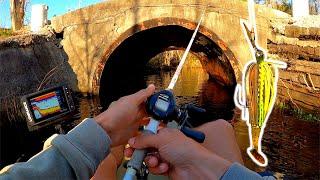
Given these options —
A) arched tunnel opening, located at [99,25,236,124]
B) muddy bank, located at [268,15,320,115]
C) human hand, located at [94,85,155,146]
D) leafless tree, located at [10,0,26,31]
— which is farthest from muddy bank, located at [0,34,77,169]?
human hand, located at [94,85,155,146]

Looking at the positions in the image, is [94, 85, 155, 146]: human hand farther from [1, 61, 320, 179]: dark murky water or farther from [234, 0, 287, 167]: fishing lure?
[234, 0, 287, 167]: fishing lure

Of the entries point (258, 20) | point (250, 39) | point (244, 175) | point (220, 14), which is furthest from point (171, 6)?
point (244, 175)

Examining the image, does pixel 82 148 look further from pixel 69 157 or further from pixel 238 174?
pixel 238 174

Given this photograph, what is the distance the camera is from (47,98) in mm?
2424

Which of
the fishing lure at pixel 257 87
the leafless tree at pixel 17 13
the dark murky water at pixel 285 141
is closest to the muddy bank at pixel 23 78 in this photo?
the dark murky water at pixel 285 141

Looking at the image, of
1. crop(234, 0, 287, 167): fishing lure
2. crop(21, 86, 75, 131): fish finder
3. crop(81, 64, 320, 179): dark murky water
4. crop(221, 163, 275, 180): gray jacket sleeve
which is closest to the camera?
crop(221, 163, 275, 180): gray jacket sleeve

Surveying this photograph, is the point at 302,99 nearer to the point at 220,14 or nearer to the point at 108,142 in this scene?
the point at 220,14

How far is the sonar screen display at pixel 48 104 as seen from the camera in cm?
237

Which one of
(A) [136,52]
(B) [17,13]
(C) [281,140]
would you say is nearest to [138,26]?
(A) [136,52]

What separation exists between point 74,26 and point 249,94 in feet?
33.2

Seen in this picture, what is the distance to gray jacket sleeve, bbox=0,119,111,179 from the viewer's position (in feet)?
4.78

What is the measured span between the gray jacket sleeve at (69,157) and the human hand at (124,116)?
11cm

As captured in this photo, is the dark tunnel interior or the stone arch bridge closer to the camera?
the stone arch bridge

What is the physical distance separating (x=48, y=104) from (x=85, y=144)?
93 centimetres
